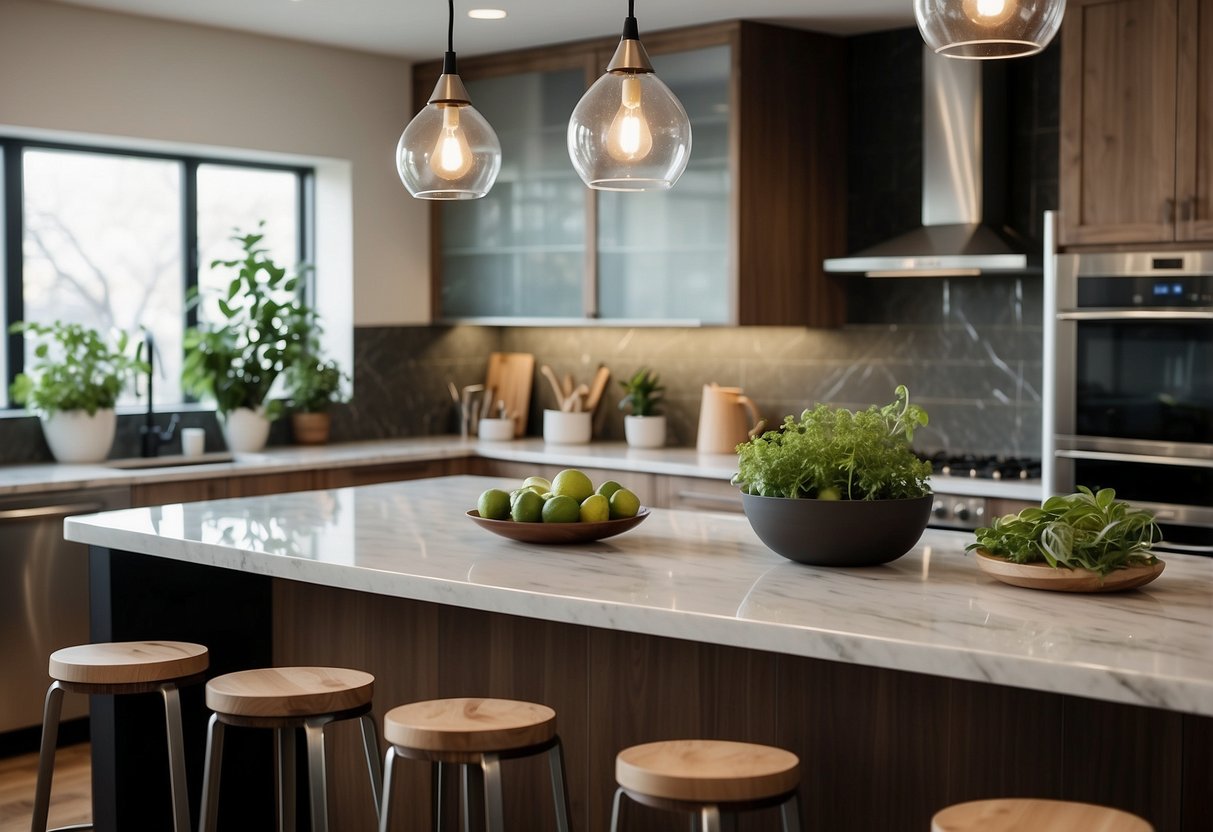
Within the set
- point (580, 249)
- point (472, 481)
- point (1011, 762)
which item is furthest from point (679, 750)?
point (580, 249)

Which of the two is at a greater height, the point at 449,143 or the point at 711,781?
the point at 449,143

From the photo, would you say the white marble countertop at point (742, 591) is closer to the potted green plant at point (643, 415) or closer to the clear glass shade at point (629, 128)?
the clear glass shade at point (629, 128)

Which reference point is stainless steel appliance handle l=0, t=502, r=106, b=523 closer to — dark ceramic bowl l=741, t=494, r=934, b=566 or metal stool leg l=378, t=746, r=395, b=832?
metal stool leg l=378, t=746, r=395, b=832

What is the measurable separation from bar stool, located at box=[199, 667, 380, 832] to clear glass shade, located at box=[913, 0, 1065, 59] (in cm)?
157

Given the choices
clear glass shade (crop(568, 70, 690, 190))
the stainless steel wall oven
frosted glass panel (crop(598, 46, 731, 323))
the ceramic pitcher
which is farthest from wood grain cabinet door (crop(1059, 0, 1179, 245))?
clear glass shade (crop(568, 70, 690, 190))

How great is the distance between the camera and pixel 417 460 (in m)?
5.77

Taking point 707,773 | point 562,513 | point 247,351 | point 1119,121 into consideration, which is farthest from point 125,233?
point 707,773

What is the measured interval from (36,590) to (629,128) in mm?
2987

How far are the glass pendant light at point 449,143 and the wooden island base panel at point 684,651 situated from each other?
0.80m

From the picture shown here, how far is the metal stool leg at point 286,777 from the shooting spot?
110 inches

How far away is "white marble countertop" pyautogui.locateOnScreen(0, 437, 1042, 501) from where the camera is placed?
15.1ft

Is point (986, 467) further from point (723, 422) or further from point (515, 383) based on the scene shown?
point (515, 383)

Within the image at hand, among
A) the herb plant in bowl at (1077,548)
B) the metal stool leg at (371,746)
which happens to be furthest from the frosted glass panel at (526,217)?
the herb plant in bowl at (1077,548)

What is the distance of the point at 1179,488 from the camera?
13.9 feet
